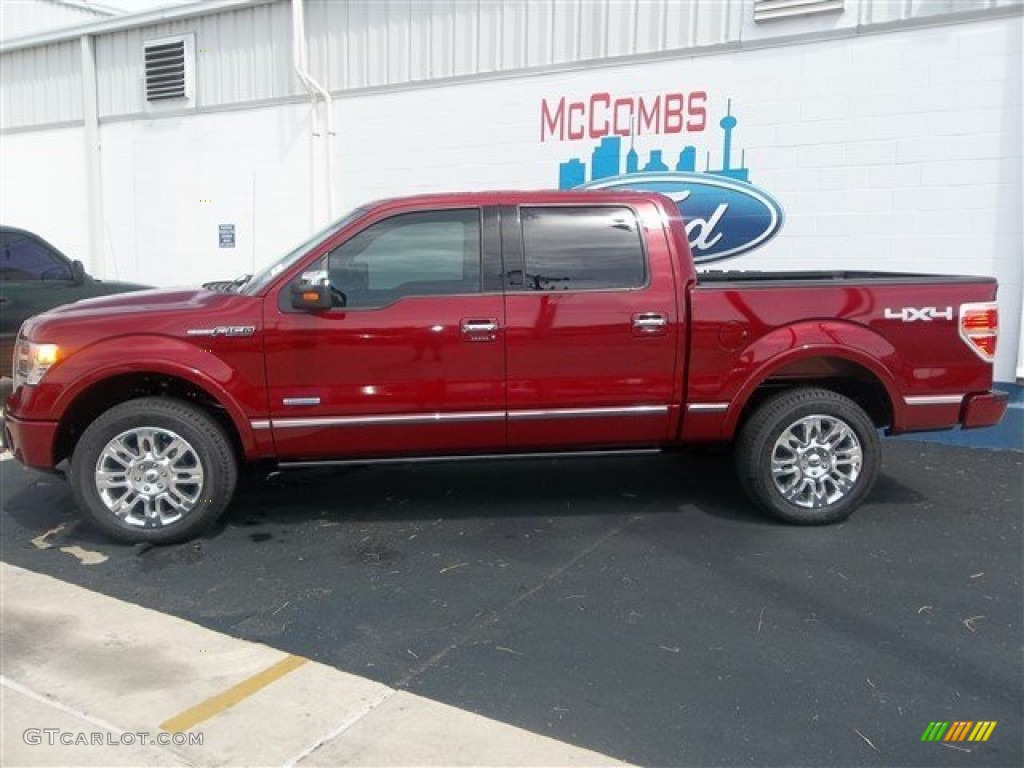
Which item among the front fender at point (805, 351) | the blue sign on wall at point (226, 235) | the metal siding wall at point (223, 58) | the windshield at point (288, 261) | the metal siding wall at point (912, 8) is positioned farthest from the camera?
the blue sign on wall at point (226, 235)

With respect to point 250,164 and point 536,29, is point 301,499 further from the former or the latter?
point 250,164

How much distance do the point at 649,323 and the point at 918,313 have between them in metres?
1.54

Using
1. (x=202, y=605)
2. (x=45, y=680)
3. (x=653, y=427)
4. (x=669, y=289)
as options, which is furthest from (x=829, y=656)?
(x=45, y=680)

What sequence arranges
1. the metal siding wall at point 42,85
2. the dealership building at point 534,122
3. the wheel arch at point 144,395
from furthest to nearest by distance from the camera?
the metal siding wall at point 42,85 → the dealership building at point 534,122 → the wheel arch at point 144,395

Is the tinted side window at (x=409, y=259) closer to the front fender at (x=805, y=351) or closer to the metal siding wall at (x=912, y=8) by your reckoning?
the front fender at (x=805, y=351)

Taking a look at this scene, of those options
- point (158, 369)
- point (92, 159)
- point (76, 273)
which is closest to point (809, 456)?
point (158, 369)

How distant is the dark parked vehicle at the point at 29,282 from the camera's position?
8.07m

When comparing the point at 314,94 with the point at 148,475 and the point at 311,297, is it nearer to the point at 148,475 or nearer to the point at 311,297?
the point at 311,297

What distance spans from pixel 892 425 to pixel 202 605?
12.8 feet

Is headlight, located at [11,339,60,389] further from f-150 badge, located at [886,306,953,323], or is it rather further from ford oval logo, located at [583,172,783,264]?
ford oval logo, located at [583,172,783,264]

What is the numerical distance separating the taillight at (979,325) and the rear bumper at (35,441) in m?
5.07

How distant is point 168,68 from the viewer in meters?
11.6

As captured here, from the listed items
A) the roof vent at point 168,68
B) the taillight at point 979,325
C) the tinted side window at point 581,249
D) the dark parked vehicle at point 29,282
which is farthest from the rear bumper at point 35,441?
the roof vent at point 168,68

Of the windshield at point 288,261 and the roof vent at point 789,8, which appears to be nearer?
the windshield at point 288,261
